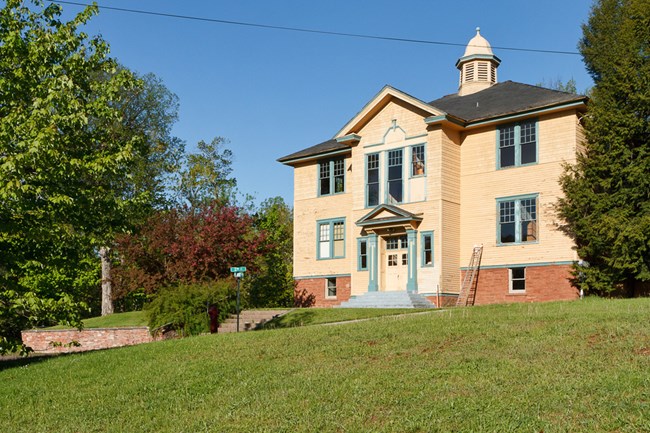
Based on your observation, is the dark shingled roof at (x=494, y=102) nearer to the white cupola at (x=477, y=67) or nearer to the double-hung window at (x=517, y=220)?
the white cupola at (x=477, y=67)

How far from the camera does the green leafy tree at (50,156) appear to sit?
15.8 m

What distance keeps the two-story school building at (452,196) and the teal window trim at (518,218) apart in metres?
0.04

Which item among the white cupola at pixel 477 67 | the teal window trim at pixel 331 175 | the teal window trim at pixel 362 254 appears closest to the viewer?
the teal window trim at pixel 362 254

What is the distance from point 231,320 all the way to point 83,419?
15.7m

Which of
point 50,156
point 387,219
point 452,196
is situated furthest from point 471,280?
point 50,156

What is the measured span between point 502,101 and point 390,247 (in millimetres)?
7274

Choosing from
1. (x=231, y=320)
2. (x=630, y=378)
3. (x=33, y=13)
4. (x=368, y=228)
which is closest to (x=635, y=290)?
(x=368, y=228)

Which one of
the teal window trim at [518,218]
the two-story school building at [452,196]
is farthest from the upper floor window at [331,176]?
the teal window trim at [518,218]

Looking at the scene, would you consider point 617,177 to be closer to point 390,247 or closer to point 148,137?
point 390,247

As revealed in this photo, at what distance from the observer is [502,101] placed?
1162 inches

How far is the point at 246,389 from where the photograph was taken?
1196 centimetres

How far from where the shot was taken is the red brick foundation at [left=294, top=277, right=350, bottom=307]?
32281 millimetres

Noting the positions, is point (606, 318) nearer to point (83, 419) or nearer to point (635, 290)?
point (83, 419)

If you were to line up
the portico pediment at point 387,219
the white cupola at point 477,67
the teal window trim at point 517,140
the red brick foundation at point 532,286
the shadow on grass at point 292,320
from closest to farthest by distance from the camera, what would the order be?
the shadow on grass at point 292,320 → the red brick foundation at point 532,286 → the teal window trim at point 517,140 → the portico pediment at point 387,219 → the white cupola at point 477,67
